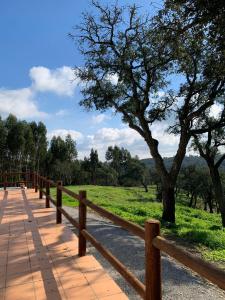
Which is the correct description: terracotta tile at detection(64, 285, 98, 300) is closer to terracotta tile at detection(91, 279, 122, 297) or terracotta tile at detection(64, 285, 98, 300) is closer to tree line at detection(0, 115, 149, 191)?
terracotta tile at detection(91, 279, 122, 297)

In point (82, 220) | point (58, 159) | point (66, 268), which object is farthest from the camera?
point (58, 159)

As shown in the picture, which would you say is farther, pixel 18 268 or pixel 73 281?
pixel 18 268

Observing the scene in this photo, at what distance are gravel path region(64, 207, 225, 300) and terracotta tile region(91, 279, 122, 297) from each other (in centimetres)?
54

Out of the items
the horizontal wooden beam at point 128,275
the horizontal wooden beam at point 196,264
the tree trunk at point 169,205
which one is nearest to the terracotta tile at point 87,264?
the horizontal wooden beam at point 128,275

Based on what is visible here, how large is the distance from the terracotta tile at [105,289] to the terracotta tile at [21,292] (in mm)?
779

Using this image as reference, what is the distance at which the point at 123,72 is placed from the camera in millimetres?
16797

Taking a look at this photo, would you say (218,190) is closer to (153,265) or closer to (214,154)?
(214,154)

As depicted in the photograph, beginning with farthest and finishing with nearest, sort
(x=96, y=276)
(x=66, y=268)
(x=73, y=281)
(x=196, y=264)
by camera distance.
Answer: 1. (x=66, y=268)
2. (x=96, y=276)
3. (x=73, y=281)
4. (x=196, y=264)

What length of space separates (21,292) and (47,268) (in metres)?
0.94

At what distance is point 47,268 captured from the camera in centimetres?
565

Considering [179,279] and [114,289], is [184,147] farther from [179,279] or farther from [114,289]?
[114,289]

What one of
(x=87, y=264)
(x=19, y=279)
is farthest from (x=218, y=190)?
(x=19, y=279)

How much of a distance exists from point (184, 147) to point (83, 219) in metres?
11.7

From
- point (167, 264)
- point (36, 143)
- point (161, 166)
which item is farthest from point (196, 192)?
point (167, 264)
